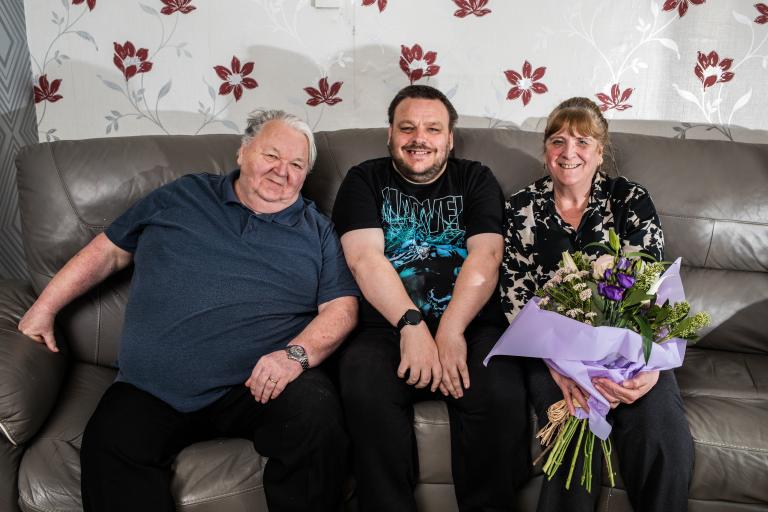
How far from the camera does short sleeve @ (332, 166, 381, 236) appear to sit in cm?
188

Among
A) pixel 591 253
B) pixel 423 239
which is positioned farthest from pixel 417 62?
pixel 591 253

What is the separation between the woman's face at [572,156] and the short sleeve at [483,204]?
20cm

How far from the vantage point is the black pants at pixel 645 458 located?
1484mm

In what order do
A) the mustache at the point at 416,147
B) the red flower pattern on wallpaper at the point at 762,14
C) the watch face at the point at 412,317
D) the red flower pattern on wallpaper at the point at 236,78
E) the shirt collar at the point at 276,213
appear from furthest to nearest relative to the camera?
the red flower pattern on wallpaper at the point at 236,78, the red flower pattern on wallpaper at the point at 762,14, the mustache at the point at 416,147, the shirt collar at the point at 276,213, the watch face at the point at 412,317

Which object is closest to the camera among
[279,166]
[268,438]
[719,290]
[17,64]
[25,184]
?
[268,438]

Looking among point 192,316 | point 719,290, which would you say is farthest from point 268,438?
point 719,290

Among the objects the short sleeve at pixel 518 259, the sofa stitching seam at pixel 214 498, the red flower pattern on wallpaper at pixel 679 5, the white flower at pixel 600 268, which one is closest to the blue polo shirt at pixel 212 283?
the sofa stitching seam at pixel 214 498

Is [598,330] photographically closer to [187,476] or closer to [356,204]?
[356,204]

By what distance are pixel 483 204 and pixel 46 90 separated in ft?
5.80

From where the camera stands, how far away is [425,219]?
1932 millimetres

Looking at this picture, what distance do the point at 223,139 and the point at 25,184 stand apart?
62 cm

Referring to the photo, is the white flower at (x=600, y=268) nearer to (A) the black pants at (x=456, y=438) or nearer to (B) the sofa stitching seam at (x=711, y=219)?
(A) the black pants at (x=456, y=438)

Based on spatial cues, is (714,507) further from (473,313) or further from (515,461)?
(473,313)

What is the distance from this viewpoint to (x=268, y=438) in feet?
4.95
